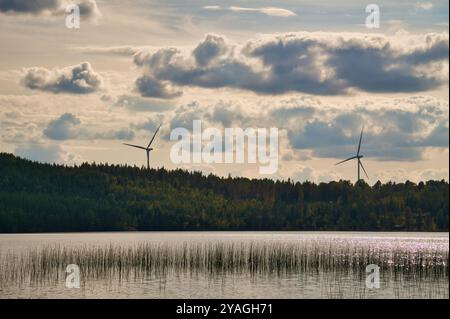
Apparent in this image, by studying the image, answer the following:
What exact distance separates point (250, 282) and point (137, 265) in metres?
10.5

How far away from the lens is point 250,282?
57500 millimetres

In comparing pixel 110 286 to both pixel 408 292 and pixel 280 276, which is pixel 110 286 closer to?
pixel 280 276

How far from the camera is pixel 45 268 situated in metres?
61.2

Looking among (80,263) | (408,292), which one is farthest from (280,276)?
(80,263)
